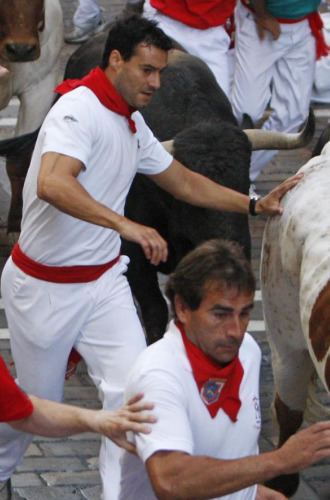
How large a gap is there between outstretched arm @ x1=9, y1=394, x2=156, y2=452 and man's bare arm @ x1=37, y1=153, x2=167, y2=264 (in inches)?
33.1

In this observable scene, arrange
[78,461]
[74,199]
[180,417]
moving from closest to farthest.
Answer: [180,417]
[74,199]
[78,461]

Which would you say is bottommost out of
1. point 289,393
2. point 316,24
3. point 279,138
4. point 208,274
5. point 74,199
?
point 316,24

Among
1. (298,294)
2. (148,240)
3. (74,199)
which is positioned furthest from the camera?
(298,294)

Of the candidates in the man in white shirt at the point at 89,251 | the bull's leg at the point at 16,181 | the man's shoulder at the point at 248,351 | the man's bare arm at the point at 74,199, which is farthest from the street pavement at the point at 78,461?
the man's shoulder at the point at 248,351

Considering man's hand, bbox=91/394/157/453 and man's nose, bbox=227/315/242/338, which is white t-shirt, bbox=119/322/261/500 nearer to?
man's hand, bbox=91/394/157/453

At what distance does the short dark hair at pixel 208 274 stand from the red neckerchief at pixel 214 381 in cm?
12

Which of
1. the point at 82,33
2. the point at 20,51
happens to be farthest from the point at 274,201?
the point at 82,33

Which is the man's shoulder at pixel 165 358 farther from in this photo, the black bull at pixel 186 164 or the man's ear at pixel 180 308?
the black bull at pixel 186 164

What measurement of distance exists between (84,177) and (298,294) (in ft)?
3.94

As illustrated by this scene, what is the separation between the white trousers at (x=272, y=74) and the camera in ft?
36.0

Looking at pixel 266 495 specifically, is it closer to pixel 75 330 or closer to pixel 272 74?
pixel 75 330

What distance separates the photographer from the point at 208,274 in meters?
5.11

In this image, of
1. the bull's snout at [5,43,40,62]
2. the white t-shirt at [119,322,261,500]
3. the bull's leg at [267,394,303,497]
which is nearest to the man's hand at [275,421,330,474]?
the white t-shirt at [119,322,261,500]

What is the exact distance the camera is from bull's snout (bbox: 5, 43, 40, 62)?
10.0 meters
